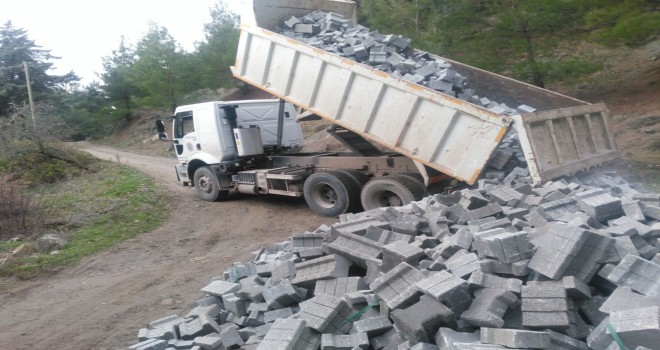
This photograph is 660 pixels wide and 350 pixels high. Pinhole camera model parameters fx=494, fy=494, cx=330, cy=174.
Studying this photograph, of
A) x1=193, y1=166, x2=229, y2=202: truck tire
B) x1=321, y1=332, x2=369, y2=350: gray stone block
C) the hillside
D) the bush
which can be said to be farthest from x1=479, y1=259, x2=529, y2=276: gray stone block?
the bush

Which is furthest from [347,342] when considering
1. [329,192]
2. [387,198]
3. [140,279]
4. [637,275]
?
[329,192]

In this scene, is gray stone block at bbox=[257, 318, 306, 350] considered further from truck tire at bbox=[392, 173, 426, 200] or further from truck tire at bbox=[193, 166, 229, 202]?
truck tire at bbox=[193, 166, 229, 202]

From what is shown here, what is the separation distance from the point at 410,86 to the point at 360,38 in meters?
2.05

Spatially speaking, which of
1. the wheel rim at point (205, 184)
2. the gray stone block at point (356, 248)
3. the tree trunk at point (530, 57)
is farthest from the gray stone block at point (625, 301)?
the tree trunk at point (530, 57)

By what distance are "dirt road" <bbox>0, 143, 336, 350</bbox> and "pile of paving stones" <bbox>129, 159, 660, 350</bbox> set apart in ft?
2.58

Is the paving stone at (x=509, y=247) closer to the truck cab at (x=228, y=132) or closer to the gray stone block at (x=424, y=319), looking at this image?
the gray stone block at (x=424, y=319)

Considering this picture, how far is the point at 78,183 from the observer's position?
15.2m

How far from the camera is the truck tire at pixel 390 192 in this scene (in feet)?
27.7

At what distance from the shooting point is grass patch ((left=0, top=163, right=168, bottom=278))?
26.7ft

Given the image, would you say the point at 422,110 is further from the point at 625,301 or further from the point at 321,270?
the point at 625,301

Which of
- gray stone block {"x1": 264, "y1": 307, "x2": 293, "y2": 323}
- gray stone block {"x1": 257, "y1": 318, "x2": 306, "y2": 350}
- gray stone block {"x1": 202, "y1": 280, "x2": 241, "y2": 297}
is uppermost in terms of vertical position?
gray stone block {"x1": 257, "y1": 318, "x2": 306, "y2": 350}

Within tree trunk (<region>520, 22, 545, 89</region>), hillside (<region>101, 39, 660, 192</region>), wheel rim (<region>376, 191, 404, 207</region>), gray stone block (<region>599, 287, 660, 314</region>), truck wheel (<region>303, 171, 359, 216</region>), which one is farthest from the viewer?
tree trunk (<region>520, 22, 545, 89</region>)

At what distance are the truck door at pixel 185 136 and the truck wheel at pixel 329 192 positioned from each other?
11.1ft

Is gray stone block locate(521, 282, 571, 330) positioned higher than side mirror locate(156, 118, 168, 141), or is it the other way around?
side mirror locate(156, 118, 168, 141)
